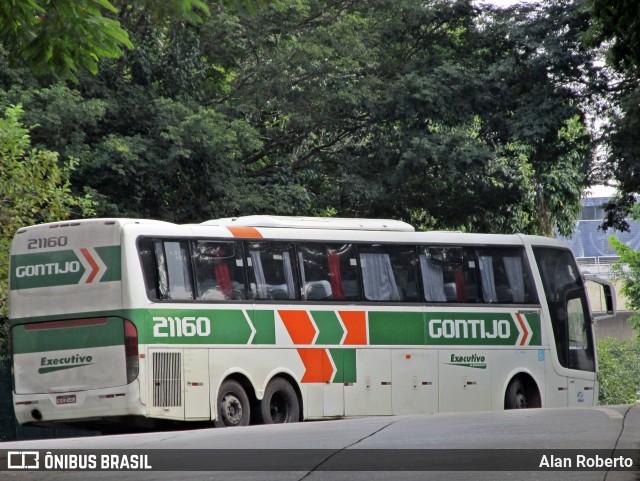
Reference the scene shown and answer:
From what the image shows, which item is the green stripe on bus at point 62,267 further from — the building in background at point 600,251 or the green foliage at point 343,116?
the building in background at point 600,251

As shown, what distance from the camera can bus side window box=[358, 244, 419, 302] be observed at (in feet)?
68.1

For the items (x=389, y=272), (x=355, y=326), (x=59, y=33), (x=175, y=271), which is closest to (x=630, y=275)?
(x=389, y=272)

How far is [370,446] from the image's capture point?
37.6ft

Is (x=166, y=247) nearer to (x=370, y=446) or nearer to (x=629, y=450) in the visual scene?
(x=370, y=446)

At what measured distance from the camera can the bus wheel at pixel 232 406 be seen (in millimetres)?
18375

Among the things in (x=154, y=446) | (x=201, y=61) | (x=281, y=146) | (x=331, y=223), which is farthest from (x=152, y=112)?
(x=154, y=446)

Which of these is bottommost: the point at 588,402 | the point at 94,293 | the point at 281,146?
the point at 588,402

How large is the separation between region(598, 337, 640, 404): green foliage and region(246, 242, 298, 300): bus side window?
32627 mm

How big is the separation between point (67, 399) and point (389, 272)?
6014mm

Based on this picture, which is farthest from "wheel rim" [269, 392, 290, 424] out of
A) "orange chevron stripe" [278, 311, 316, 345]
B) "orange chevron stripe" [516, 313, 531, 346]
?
"orange chevron stripe" [516, 313, 531, 346]

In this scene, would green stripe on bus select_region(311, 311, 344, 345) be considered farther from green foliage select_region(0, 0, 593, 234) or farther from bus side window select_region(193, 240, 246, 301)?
green foliage select_region(0, 0, 593, 234)

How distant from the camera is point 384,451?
1091cm

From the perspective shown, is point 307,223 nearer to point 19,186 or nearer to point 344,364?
point 344,364

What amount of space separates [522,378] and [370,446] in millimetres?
11984
